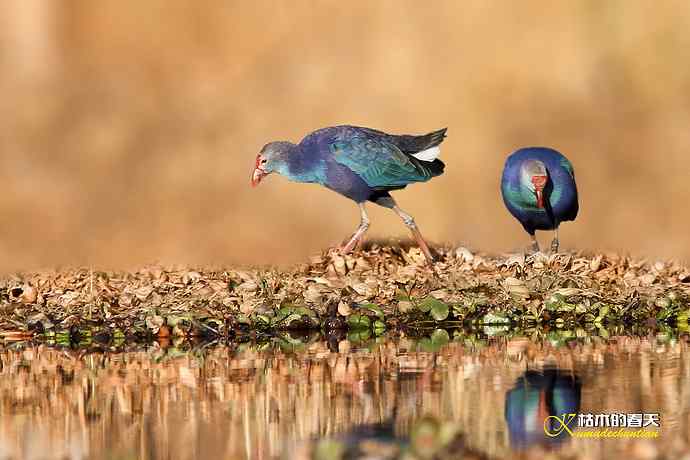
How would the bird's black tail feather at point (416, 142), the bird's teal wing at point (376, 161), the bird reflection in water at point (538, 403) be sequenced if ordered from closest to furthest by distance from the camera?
the bird reflection in water at point (538, 403)
the bird's teal wing at point (376, 161)
the bird's black tail feather at point (416, 142)

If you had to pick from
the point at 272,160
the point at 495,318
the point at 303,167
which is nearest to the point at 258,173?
the point at 272,160

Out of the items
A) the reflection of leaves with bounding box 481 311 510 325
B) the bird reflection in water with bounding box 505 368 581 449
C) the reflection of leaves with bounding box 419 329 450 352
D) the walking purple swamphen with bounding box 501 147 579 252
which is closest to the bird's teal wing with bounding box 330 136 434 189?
the walking purple swamphen with bounding box 501 147 579 252

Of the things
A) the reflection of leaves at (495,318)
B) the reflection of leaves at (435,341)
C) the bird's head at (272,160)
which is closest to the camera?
the reflection of leaves at (435,341)

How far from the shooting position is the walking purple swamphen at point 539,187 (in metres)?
14.0

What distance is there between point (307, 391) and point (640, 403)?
218cm

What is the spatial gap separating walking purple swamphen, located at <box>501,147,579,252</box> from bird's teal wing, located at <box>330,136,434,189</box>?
1083 millimetres

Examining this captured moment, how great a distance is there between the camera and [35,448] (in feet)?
24.6

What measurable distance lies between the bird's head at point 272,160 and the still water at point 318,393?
2.55 m

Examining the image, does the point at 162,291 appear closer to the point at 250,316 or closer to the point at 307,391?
the point at 250,316

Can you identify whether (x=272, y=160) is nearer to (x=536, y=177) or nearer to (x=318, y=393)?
(x=536, y=177)

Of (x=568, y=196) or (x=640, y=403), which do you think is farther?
(x=568, y=196)

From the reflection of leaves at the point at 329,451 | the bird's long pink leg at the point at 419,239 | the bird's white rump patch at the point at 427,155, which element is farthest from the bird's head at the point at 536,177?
the reflection of leaves at the point at 329,451

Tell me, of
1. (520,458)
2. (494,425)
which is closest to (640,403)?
(494,425)

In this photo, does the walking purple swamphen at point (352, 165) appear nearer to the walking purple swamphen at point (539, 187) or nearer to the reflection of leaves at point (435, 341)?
the walking purple swamphen at point (539, 187)
